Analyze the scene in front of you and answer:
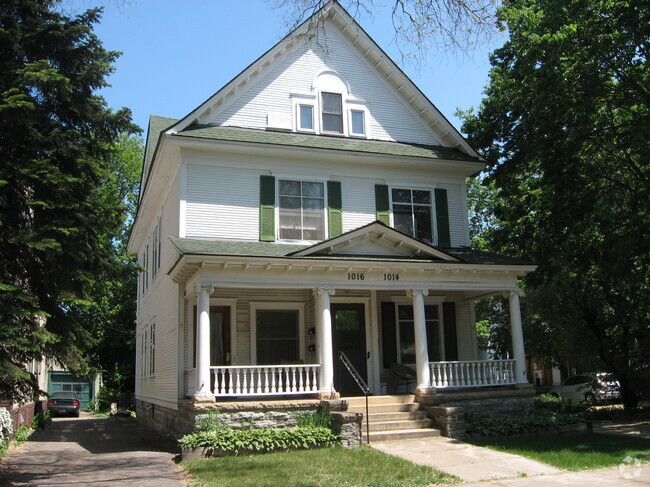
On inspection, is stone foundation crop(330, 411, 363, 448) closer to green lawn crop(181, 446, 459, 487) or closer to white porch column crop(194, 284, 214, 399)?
green lawn crop(181, 446, 459, 487)

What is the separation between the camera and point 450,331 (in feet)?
56.9

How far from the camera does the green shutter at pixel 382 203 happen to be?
1709 cm

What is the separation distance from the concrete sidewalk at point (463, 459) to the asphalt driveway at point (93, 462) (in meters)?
4.27

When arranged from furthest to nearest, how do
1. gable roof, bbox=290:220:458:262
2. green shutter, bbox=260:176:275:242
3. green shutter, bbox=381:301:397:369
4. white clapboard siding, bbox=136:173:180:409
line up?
green shutter, bbox=381:301:397:369 → white clapboard siding, bbox=136:173:180:409 → green shutter, bbox=260:176:275:242 → gable roof, bbox=290:220:458:262

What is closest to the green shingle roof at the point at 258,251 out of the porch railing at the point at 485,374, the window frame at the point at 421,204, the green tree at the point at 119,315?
the window frame at the point at 421,204

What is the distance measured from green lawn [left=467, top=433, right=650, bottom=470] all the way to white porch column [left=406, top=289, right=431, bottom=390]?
6.66 ft

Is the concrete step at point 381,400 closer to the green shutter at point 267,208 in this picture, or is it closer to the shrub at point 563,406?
the green shutter at point 267,208

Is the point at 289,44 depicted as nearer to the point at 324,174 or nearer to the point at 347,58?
the point at 347,58

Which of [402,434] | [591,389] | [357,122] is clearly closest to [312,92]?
[357,122]

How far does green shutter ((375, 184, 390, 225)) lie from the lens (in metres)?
17.1

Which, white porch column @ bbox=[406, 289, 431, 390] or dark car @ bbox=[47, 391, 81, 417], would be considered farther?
dark car @ bbox=[47, 391, 81, 417]

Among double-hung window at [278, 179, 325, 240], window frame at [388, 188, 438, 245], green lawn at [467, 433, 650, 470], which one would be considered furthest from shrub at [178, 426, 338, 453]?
window frame at [388, 188, 438, 245]

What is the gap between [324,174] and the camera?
55.2 feet

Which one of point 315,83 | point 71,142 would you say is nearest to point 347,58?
point 315,83
